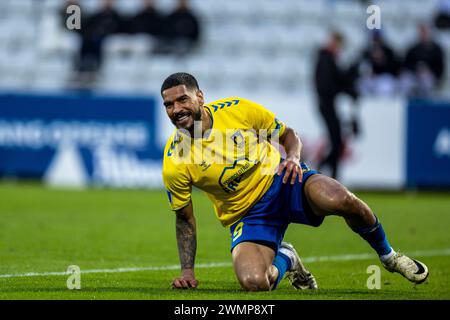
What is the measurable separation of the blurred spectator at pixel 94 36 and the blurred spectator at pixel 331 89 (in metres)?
4.94

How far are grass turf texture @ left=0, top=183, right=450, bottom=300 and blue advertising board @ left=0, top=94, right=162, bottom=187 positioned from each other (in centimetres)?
65

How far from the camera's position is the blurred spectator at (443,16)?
20594mm

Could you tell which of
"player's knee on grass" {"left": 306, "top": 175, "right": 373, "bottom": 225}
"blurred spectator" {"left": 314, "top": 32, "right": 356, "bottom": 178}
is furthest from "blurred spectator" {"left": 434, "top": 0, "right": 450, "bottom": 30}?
"player's knee on grass" {"left": 306, "top": 175, "right": 373, "bottom": 225}

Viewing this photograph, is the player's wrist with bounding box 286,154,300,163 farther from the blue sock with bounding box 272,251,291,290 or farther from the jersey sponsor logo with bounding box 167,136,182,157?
the jersey sponsor logo with bounding box 167,136,182,157

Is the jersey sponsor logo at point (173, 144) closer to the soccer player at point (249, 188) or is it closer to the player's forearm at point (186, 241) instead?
the soccer player at point (249, 188)

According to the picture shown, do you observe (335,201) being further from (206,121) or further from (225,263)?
(225,263)

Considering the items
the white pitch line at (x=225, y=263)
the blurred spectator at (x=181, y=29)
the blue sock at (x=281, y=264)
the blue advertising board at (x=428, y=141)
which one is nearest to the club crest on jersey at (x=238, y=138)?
the blue sock at (x=281, y=264)

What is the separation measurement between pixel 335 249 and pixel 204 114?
353cm

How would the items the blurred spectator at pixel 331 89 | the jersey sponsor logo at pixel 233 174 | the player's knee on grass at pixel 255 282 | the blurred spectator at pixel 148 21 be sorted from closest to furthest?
the player's knee on grass at pixel 255 282 < the jersey sponsor logo at pixel 233 174 < the blurred spectator at pixel 331 89 < the blurred spectator at pixel 148 21

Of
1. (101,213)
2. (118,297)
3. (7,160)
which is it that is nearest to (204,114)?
(118,297)

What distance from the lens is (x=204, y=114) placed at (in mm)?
7504

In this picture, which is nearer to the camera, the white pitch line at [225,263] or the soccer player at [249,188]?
the soccer player at [249,188]

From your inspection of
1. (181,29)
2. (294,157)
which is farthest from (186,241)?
(181,29)

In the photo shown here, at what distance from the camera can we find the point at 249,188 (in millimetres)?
7574
